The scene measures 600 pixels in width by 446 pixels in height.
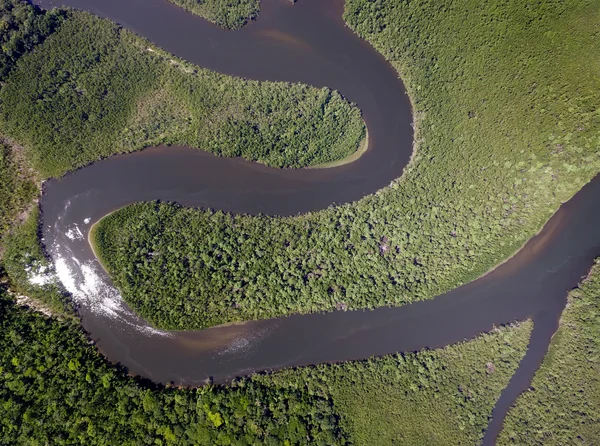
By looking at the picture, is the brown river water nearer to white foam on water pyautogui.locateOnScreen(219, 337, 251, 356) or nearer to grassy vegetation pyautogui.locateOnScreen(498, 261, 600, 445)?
white foam on water pyautogui.locateOnScreen(219, 337, 251, 356)

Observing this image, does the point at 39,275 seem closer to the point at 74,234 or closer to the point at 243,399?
the point at 74,234

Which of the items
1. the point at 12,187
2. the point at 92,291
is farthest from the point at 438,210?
the point at 12,187

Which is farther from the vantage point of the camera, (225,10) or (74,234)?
(225,10)

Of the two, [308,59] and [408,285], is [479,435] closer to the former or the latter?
[408,285]

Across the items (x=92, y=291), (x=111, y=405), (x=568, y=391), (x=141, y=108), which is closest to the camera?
(x=111, y=405)

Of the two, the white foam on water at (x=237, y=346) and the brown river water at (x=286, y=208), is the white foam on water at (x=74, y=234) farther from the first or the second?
the white foam on water at (x=237, y=346)

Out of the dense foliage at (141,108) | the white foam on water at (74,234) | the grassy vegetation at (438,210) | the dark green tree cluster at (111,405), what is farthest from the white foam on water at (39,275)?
the dense foliage at (141,108)
